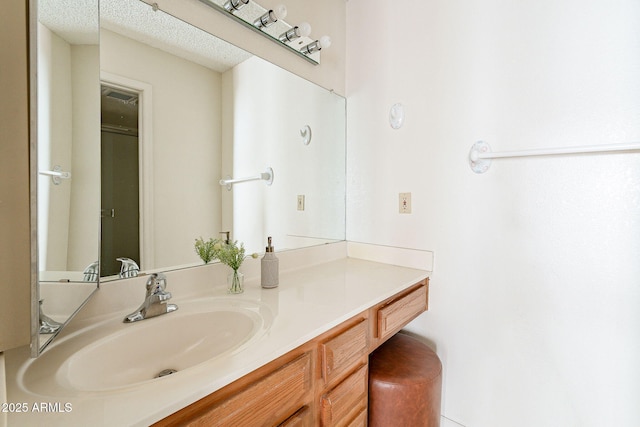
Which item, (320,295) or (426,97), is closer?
(320,295)

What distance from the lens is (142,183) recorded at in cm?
95

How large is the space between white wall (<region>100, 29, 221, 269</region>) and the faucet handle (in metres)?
0.12

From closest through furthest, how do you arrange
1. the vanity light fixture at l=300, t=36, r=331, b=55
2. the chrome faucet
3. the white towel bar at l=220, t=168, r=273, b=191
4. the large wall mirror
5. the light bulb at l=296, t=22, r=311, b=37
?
the large wall mirror
the chrome faucet
the white towel bar at l=220, t=168, r=273, b=191
the light bulb at l=296, t=22, r=311, b=37
the vanity light fixture at l=300, t=36, r=331, b=55

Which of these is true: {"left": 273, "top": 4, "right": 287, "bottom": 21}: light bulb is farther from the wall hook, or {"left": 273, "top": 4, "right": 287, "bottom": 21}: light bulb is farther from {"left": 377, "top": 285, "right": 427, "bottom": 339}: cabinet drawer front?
{"left": 377, "top": 285, "right": 427, "bottom": 339}: cabinet drawer front

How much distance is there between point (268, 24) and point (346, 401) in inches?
59.5

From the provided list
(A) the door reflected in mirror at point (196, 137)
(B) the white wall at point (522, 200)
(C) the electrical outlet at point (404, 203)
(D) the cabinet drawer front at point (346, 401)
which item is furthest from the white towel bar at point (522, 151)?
(D) the cabinet drawer front at point (346, 401)

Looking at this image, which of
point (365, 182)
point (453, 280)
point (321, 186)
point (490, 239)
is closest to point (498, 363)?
point (453, 280)

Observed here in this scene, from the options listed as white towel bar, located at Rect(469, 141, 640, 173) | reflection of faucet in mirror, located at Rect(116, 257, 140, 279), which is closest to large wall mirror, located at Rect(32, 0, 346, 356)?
reflection of faucet in mirror, located at Rect(116, 257, 140, 279)

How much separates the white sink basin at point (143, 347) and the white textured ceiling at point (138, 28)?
69 cm

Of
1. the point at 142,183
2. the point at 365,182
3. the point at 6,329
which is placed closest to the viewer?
the point at 6,329

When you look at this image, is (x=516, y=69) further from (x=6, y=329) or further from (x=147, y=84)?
(x=6, y=329)

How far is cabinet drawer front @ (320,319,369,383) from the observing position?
2.71ft

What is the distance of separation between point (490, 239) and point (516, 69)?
73 centimetres

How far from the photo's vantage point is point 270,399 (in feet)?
2.17
